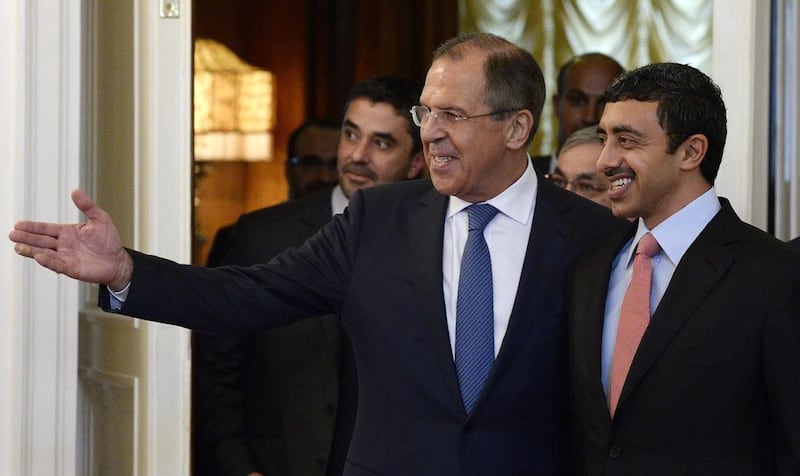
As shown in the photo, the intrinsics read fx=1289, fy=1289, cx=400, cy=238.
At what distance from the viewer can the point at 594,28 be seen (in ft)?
23.7

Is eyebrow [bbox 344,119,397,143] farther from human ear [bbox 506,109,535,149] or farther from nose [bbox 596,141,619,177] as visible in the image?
nose [bbox 596,141,619,177]

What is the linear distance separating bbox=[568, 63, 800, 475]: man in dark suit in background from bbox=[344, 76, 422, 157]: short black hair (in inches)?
44.4

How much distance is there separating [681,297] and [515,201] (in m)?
0.50

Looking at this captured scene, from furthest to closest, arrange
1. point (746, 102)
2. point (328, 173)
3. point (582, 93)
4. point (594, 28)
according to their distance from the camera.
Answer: point (594, 28) → point (582, 93) → point (328, 173) → point (746, 102)

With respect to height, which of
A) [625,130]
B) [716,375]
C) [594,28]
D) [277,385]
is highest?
[594,28]

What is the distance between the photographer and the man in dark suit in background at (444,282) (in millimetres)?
2529

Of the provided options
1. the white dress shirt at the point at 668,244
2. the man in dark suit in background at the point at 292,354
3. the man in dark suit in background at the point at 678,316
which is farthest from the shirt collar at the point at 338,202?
the white dress shirt at the point at 668,244

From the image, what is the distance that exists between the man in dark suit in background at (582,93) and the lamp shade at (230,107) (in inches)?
83.4

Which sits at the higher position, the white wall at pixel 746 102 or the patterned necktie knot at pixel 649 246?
the white wall at pixel 746 102

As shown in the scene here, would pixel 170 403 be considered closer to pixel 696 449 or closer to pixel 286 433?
pixel 286 433

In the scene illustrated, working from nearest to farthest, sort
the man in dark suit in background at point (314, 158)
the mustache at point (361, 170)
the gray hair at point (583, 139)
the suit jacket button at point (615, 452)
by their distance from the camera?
1. the suit jacket button at point (615, 452)
2. the mustache at point (361, 170)
3. the gray hair at point (583, 139)
4. the man in dark suit in background at point (314, 158)

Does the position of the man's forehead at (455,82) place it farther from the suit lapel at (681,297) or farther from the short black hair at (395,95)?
the short black hair at (395,95)

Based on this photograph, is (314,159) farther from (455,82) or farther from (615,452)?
(615,452)

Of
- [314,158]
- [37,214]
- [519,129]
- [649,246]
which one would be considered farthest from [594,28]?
[649,246]
